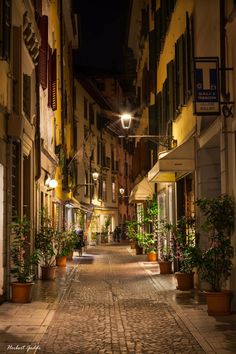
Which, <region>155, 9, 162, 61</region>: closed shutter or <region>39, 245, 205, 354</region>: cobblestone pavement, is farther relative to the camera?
<region>155, 9, 162, 61</region>: closed shutter

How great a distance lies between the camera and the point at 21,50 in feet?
47.4

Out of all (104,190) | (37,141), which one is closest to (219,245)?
(37,141)

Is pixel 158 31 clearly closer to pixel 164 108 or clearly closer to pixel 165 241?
pixel 164 108

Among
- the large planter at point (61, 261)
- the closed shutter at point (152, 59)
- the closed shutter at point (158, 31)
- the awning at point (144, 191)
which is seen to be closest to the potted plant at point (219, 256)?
the large planter at point (61, 261)

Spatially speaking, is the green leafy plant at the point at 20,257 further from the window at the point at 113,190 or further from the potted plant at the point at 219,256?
the window at the point at 113,190

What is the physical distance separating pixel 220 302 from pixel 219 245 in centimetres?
101

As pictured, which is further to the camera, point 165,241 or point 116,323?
point 165,241

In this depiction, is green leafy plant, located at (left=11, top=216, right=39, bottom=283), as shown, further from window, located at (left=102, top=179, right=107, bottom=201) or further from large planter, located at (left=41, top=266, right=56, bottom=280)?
window, located at (left=102, top=179, right=107, bottom=201)

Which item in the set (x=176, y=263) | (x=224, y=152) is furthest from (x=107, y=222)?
(x=224, y=152)

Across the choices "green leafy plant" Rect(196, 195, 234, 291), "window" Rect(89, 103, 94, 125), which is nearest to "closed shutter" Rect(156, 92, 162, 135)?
"green leafy plant" Rect(196, 195, 234, 291)

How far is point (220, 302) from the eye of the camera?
10.7 metres

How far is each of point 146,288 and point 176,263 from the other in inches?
132

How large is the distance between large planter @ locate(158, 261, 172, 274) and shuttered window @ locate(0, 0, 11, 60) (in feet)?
28.8

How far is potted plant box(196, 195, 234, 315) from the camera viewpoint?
10.8 metres
